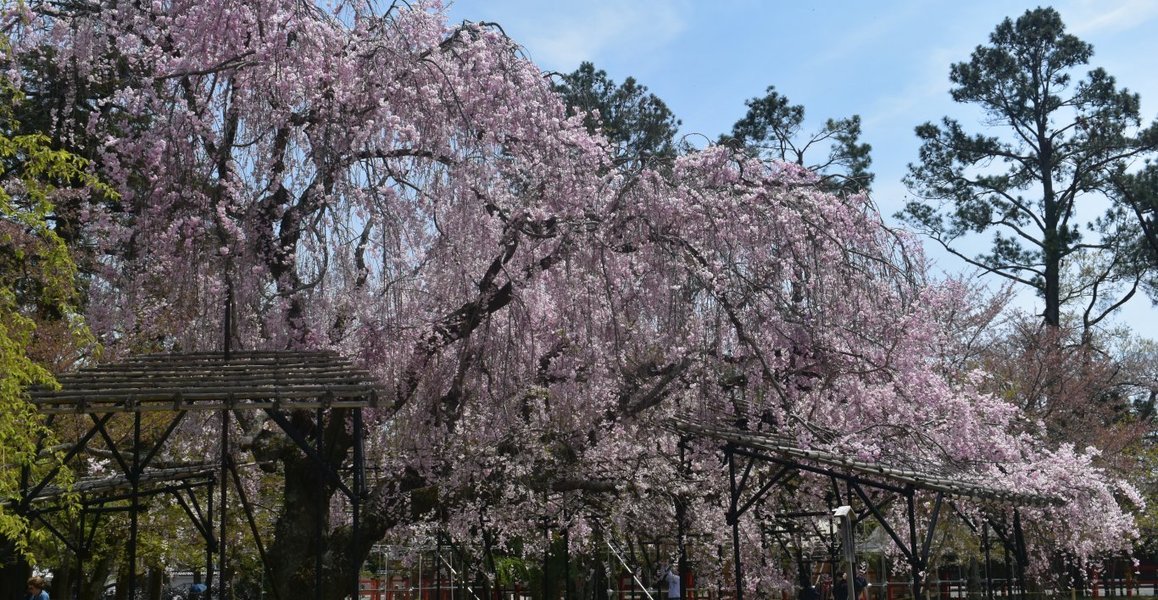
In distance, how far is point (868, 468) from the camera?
11.1m

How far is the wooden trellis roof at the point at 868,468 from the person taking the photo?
36.4ft

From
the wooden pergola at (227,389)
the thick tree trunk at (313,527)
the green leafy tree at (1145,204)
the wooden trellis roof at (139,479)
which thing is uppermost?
the green leafy tree at (1145,204)

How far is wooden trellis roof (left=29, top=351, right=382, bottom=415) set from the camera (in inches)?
336

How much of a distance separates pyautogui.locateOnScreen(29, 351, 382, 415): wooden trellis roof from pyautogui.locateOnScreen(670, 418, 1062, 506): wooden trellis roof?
14.1 feet

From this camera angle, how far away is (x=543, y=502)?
15.8 metres

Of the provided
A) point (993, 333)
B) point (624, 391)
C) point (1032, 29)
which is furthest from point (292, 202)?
point (1032, 29)

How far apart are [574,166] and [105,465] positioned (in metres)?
10.2

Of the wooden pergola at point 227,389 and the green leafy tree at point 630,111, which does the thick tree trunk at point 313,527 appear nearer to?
the wooden pergola at point 227,389

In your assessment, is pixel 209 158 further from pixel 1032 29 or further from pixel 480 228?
pixel 1032 29

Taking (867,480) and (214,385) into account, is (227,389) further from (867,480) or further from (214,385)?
(867,480)

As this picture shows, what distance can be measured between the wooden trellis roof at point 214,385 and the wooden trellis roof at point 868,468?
431 centimetres

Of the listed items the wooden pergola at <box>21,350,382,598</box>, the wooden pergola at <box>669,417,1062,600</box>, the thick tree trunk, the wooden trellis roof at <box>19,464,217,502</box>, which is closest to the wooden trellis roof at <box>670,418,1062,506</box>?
the wooden pergola at <box>669,417,1062,600</box>

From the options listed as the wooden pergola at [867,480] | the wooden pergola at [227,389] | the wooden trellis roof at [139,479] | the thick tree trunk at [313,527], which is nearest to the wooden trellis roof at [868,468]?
Answer: the wooden pergola at [867,480]

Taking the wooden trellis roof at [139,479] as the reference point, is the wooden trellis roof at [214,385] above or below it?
above
